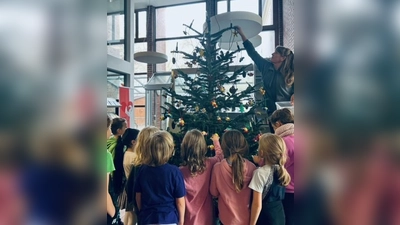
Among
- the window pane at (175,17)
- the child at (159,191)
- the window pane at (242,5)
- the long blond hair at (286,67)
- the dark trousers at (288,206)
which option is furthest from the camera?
the window pane at (175,17)

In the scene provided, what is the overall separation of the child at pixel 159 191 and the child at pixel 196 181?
0.11m

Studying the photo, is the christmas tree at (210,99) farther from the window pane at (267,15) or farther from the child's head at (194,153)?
the window pane at (267,15)

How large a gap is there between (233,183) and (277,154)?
1.04 feet

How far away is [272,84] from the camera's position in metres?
2.00

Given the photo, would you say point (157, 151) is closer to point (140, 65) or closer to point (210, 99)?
point (210, 99)

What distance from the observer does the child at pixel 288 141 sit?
146 cm

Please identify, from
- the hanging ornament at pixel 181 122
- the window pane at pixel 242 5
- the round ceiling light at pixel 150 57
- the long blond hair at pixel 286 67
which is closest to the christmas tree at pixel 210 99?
the hanging ornament at pixel 181 122

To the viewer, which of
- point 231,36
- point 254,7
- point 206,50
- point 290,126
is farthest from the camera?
point 254,7

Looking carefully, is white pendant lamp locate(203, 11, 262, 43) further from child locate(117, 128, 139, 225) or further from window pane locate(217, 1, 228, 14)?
window pane locate(217, 1, 228, 14)
